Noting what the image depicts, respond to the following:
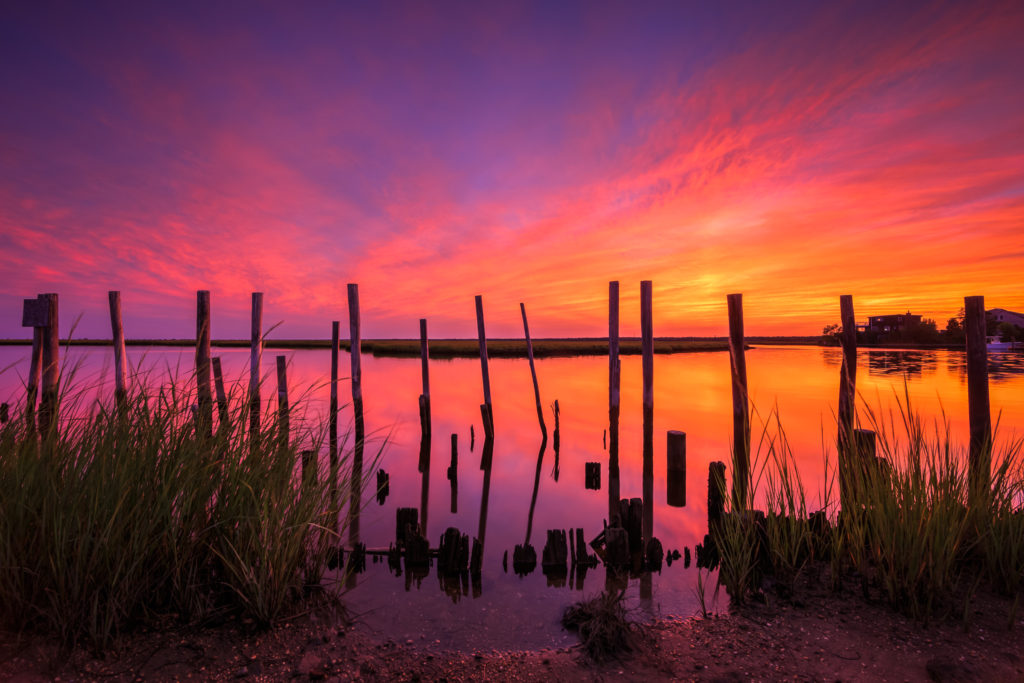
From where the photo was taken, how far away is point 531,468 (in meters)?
12.8

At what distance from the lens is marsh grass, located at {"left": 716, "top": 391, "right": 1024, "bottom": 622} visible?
13.8 ft

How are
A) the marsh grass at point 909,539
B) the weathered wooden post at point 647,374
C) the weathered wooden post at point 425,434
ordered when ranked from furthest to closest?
the weathered wooden post at point 425,434
the weathered wooden post at point 647,374
the marsh grass at point 909,539

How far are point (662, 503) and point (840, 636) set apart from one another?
19.5 ft

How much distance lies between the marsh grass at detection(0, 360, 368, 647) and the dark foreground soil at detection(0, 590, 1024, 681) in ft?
0.69

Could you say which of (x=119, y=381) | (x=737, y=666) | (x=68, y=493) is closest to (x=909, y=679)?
(x=737, y=666)

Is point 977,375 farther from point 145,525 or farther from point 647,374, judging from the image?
point 145,525

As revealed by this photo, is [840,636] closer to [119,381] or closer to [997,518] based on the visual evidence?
[997,518]

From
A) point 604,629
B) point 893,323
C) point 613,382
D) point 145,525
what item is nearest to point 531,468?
point 613,382

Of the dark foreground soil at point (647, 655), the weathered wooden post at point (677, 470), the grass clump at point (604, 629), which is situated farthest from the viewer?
the weathered wooden post at point (677, 470)

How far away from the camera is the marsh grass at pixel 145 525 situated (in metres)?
3.41

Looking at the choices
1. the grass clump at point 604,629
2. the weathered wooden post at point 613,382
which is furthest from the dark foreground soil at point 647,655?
the weathered wooden post at point 613,382

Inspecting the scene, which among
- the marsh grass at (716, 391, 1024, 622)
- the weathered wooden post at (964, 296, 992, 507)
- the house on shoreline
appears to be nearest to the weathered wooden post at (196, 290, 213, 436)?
the marsh grass at (716, 391, 1024, 622)

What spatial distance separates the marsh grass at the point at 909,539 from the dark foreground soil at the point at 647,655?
26 cm

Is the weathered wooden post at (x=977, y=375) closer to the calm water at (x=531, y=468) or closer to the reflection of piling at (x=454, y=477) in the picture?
the calm water at (x=531, y=468)
